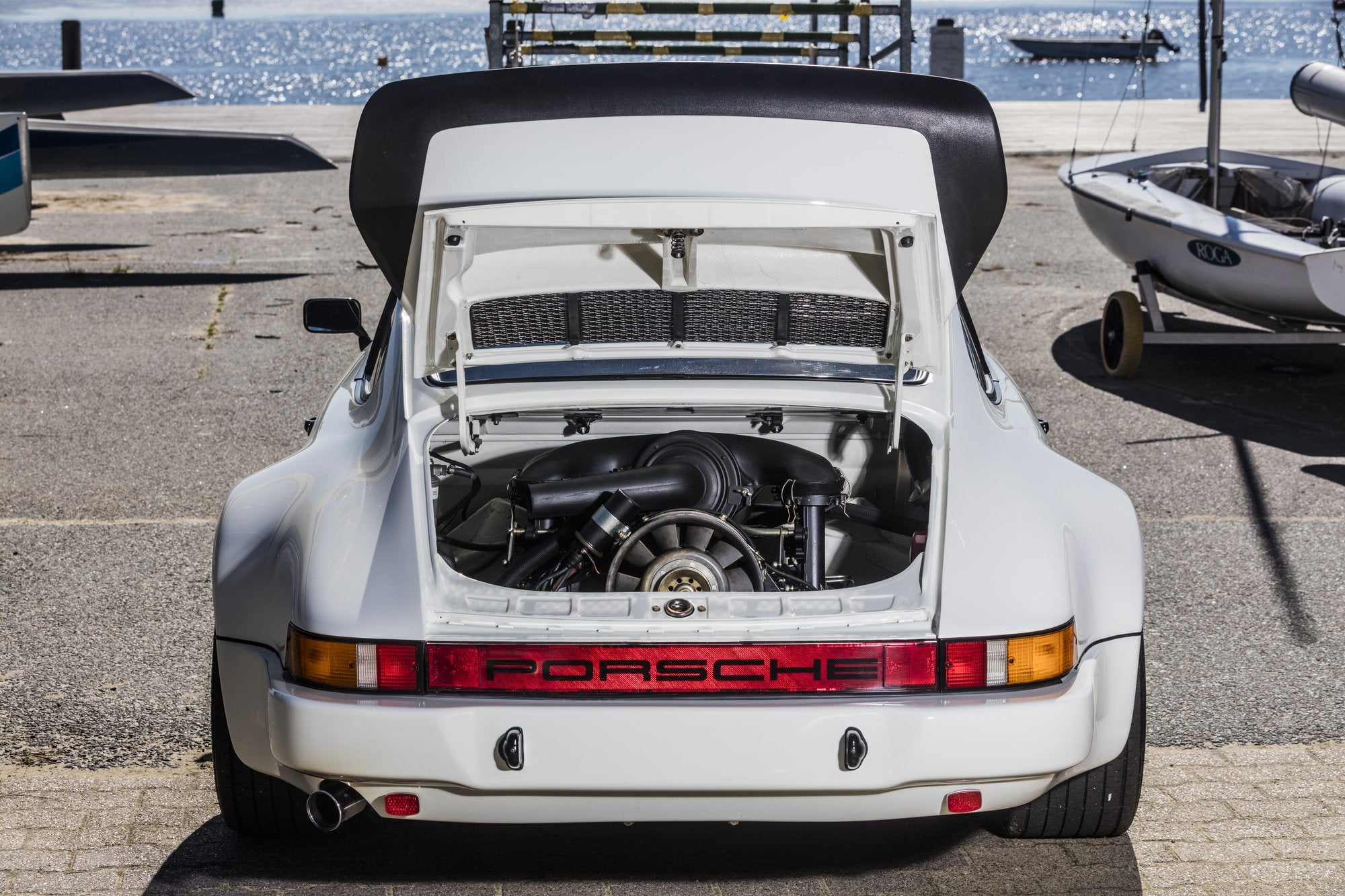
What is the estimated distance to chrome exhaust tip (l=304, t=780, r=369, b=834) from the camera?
9.27 feet

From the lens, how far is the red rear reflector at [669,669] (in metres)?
2.79

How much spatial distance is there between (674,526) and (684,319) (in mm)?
512

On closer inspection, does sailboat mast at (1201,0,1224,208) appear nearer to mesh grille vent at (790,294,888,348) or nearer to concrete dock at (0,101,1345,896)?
concrete dock at (0,101,1345,896)

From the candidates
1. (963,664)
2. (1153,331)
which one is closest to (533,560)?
(963,664)

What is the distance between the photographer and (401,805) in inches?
113

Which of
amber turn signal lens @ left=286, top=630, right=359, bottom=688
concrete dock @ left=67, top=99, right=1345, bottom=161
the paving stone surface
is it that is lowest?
concrete dock @ left=67, top=99, right=1345, bottom=161

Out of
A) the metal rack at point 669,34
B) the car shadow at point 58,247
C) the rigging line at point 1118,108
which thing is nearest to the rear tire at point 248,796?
the rigging line at point 1118,108

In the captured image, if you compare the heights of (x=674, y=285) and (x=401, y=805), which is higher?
(x=674, y=285)

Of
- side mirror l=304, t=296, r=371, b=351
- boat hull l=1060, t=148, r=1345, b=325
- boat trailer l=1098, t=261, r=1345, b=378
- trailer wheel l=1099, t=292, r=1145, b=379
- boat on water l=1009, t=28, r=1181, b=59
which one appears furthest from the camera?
boat on water l=1009, t=28, r=1181, b=59

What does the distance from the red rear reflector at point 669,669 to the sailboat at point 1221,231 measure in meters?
5.71

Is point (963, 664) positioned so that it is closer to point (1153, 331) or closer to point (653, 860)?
point (653, 860)

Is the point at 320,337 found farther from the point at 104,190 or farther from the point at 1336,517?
the point at 104,190

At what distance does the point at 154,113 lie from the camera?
23.9 m

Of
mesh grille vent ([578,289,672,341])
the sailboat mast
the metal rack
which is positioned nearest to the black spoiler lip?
mesh grille vent ([578,289,672,341])
